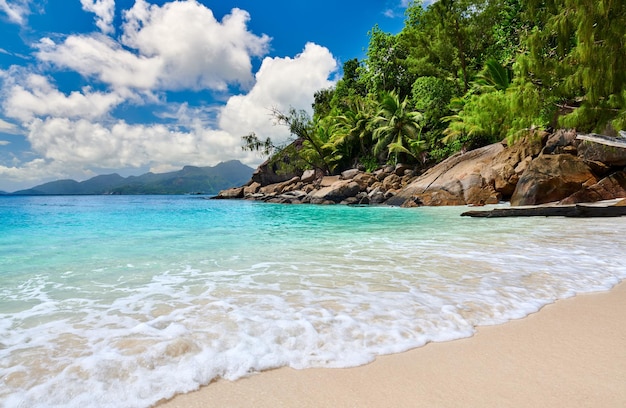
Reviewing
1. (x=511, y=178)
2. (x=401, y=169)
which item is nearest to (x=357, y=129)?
(x=401, y=169)

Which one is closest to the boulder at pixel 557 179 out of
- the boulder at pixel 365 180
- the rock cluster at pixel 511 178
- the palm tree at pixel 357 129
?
the rock cluster at pixel 511 178

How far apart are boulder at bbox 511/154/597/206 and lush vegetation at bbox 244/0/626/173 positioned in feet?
5.61

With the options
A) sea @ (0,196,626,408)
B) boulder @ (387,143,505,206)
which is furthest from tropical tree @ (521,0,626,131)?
boulder @ (387,143,505,206)

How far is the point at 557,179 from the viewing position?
13.7 meters

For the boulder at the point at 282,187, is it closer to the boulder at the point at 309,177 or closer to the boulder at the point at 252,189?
the boulder at the point at 309,177

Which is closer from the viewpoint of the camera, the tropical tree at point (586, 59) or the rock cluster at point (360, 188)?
the tropical tree at point (586, 59)

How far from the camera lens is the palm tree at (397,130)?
28.4m

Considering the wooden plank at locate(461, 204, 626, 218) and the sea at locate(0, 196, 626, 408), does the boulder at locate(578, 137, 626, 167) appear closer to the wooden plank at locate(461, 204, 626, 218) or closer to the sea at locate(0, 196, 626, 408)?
the wooden plank at locate(461, 204, 626, 218)

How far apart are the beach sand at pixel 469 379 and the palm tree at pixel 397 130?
87.7 ft

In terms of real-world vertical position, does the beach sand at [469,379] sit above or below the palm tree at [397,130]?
below

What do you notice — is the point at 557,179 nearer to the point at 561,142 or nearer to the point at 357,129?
the point at 561,142

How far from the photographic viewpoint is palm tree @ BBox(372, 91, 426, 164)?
28406 millimetres

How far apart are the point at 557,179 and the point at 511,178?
3230 millimetres

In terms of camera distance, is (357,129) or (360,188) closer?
(360,188)
